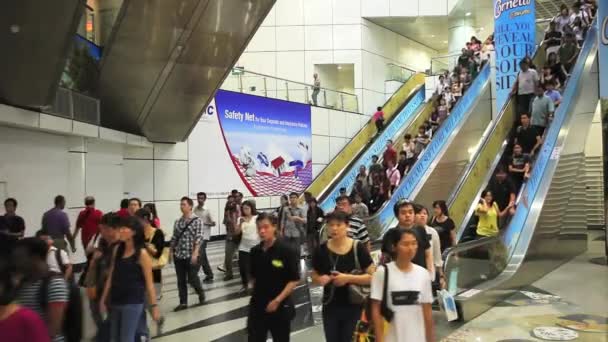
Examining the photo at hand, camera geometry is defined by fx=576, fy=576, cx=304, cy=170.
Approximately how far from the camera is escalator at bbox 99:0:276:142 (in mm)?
10875

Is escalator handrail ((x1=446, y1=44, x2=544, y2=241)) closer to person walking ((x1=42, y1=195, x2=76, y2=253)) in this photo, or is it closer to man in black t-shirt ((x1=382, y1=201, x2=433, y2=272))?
man in black t-shirt ((x1=382, y1=201, x2=433, y2=272))

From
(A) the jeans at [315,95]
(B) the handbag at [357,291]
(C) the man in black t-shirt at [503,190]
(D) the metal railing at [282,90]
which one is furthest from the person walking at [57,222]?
(A) the jeans at [315,95]

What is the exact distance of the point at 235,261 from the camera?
12266 mm

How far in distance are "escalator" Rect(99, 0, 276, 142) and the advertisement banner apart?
2.47 meters

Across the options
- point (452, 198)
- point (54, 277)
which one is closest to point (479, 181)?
point (452, 198)

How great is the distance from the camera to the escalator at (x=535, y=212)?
7418 millimetres

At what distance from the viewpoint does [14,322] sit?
93.5 inches

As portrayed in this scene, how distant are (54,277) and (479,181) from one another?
10.4 m

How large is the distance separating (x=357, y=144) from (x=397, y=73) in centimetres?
624

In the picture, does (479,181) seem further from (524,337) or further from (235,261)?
(524,337)

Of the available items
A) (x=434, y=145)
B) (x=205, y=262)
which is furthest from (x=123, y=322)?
(x=434, y=145)

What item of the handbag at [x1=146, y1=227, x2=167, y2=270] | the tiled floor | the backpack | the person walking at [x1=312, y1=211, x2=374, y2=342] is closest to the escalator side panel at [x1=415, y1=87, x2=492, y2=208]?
the tiled floor

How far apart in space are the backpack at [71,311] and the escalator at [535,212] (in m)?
4.63

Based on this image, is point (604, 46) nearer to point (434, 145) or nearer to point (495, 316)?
point (495, 316)
